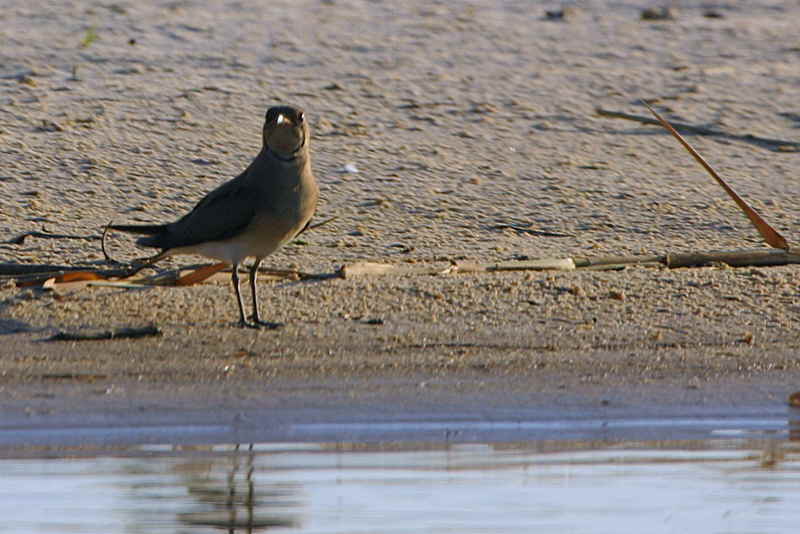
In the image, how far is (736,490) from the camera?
5488mm

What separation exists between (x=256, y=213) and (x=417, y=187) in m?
2.71

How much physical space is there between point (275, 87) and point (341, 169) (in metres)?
1.60

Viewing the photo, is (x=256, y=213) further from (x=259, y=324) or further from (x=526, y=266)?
(x=526, y=266)

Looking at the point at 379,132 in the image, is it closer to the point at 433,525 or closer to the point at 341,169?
the point at 341,169

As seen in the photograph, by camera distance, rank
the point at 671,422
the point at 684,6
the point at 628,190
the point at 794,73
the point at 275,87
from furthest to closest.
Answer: the point at 684,6, the point at 794,73, the point at 275,87, the point at 628,190, the point at 671,422

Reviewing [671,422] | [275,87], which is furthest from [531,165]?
[671,422]

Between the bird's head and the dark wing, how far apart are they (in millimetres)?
221

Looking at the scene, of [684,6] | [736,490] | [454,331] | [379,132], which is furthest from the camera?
[684,6]

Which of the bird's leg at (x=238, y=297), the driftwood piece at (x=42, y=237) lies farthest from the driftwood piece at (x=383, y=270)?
the driftwood piece at (x=42, y=237)

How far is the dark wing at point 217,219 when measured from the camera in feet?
25.0

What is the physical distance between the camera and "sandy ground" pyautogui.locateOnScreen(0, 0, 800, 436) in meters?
6.92

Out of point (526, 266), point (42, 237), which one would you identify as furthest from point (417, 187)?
point (42, 237)

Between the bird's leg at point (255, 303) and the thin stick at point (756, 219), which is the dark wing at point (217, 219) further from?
the thin stick at point (756, 219)

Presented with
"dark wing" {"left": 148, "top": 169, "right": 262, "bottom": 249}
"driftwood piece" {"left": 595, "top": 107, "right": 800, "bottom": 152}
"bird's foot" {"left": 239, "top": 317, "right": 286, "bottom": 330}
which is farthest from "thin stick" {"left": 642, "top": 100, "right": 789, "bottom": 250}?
"driftwood piece" {"left": 595, "top": 107, "right": 800, "bottom": 152}
